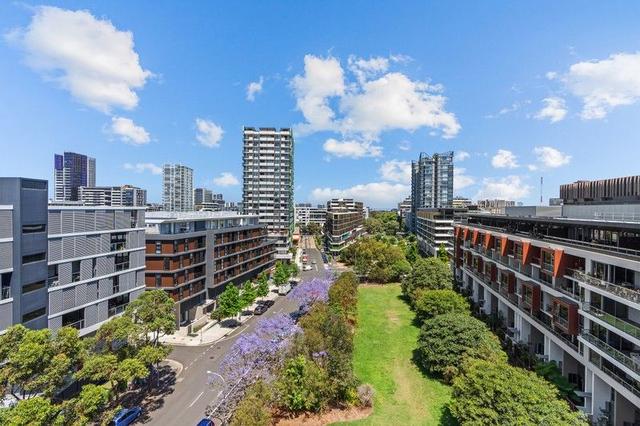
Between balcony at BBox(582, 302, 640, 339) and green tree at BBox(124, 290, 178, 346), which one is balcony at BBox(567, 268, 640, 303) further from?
green tree at BBox(124, 290, 178, 346)

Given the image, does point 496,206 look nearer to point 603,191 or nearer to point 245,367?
point 603,191

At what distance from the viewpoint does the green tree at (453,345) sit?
32000 millimetres

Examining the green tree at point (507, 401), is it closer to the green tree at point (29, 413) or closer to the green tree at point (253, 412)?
the green tree at point (253, 412)

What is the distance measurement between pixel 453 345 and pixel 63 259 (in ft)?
122

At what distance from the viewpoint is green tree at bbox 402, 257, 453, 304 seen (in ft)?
189

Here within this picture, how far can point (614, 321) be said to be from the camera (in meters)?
22.6

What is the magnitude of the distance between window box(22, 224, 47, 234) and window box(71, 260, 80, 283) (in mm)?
4813

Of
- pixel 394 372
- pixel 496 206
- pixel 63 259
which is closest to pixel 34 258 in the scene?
pixel 63 259

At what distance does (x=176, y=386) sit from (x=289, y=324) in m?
12.1

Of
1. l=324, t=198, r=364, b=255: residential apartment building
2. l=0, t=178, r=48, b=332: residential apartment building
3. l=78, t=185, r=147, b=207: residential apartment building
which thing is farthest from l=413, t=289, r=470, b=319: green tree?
l=78, t=185, r=147, b=207: residential apartment building

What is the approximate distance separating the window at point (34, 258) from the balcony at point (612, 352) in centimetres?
4255

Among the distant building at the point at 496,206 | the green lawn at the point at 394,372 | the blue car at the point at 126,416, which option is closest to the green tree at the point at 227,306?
the green lawn at the point at 394,372

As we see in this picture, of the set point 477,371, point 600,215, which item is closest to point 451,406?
point 477,371

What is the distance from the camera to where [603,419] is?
2362cm
